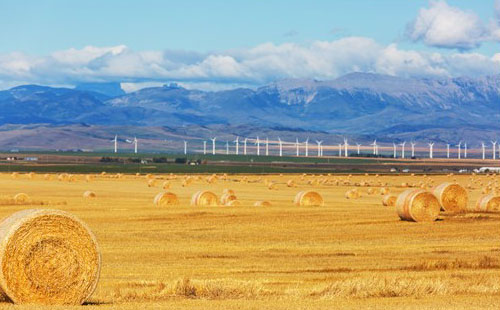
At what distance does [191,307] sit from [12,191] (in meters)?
46.7

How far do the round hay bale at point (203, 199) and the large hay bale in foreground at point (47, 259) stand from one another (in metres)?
26.9

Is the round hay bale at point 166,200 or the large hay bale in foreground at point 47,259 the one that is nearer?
the large hay bale in foreground at point 47,259

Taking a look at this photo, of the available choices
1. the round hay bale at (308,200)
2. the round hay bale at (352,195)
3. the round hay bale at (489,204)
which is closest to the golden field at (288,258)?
the round hay bale at (308,200)

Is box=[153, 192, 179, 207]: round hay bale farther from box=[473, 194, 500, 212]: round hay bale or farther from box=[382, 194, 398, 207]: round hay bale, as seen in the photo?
box=[473, 194, 500, 212]: round hay bale

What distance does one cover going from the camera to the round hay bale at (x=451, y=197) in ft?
124

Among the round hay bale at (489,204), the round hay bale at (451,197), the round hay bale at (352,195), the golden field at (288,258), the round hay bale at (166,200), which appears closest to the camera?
the golden field at (288,258)

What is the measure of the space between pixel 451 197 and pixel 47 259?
23824 mm

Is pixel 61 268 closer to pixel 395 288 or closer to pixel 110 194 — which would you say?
pixel 395 288

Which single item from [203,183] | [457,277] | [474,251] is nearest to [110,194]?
[203,183]

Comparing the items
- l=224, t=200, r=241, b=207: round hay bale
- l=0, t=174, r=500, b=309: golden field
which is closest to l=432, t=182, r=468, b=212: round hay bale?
l=0, t=174, r=500, b=309: golden field

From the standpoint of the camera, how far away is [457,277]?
21406 millimetres

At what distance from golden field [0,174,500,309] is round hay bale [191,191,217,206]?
1.77 meters

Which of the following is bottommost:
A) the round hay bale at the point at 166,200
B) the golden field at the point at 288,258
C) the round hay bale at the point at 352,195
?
the golden field at the point at 288,258

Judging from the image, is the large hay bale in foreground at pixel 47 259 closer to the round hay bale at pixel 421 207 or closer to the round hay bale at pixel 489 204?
the round hay bale at pixel 421 207
